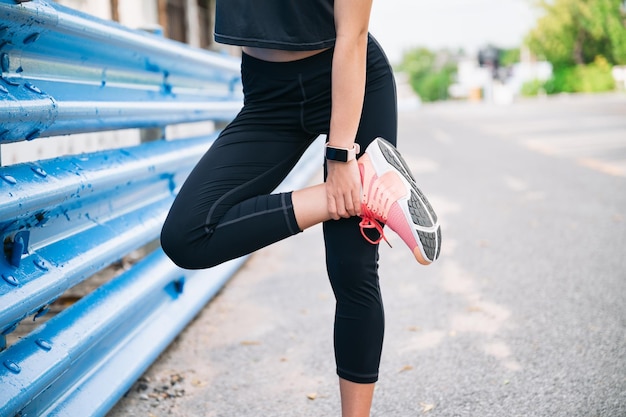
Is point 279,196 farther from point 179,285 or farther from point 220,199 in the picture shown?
point 179,285

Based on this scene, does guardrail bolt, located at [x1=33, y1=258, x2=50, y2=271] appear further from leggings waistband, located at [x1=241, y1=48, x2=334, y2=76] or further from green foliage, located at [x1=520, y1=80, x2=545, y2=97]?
green foliage, located at [x1=520, y1=80, x2=545, y2=97]

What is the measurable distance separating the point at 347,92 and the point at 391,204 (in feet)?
1.12

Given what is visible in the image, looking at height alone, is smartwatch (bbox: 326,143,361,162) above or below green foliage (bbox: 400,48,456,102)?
above

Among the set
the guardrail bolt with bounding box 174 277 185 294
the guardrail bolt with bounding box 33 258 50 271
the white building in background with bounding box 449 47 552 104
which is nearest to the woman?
the guardrail bolt with bounding box 33 258 50 271

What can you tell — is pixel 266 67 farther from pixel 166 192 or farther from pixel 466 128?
pixel 466 128

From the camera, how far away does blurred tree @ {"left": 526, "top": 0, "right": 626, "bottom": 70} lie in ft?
125

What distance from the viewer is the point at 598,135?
509 inches

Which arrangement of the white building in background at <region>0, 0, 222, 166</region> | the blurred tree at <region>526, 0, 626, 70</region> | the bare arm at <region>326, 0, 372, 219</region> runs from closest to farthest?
the bare arm at <region>326, 0, 372, 219</region> → the white building in background at <region>0, 0, 222, 166</region> → the blurred tree at <region>526, 0, 626, 70</region>

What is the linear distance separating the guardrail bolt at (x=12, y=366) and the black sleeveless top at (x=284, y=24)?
107 cm

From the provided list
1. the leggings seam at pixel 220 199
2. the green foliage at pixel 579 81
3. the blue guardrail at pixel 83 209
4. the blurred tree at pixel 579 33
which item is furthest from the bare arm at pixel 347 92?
the green foliage at pixel 579 81

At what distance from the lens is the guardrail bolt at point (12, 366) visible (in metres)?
1.86

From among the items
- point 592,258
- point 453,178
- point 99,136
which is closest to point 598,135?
point 453,178

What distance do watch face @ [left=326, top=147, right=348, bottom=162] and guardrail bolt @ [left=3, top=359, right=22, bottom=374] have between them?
1.03m

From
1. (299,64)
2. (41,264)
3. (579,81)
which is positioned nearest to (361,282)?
(299,64)
